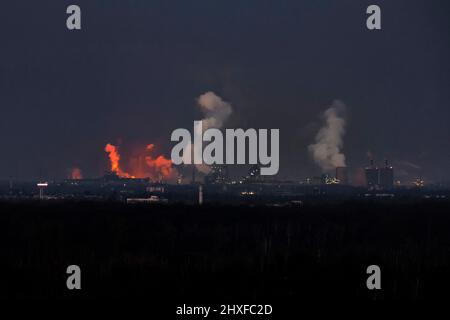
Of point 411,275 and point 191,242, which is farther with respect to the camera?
point 191,242

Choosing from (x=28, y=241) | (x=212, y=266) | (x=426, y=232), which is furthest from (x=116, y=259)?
(x=426, y=232)

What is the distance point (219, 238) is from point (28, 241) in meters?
23.6

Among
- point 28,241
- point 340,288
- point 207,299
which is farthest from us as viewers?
point 28,241

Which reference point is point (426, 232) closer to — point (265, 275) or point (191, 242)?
point (191, 242)

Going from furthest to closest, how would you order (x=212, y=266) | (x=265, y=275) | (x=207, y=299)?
(x=212, y=266) → (x=265, y=275) → (x=207, y=299)

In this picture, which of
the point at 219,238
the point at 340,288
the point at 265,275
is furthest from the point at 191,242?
the point at 340,288

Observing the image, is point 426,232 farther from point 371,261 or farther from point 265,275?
point 265,275

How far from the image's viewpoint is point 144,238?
10412 centimetres

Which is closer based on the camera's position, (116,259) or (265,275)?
(265,275)
